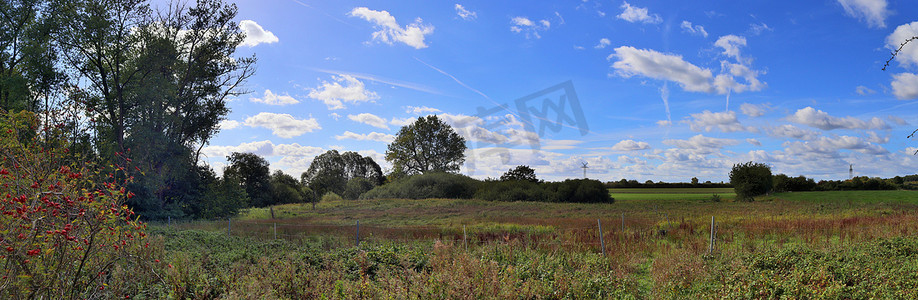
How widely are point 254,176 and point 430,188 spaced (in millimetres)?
15809

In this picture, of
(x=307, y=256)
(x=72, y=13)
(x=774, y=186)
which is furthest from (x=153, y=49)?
(x=774, y=186)

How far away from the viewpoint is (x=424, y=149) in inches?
2131

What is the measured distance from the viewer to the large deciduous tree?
53781 millimetres

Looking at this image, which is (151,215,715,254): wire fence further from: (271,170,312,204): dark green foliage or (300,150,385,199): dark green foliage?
(300,150,385,199): dark green foliage

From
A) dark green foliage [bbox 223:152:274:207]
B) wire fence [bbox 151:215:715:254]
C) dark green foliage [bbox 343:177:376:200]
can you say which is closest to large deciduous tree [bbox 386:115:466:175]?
dark green foliage [bbox 343:177:376:200]

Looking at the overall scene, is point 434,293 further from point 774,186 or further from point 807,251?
point 774,186

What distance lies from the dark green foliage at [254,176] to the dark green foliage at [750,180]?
37.7 meters

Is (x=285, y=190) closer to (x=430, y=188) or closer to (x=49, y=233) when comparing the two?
(x=430, y=188)

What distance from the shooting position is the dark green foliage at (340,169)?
62000 millimetres

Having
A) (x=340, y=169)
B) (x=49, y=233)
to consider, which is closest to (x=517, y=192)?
(x=340, y=169)

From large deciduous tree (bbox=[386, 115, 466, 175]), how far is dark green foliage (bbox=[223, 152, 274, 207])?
1456cm

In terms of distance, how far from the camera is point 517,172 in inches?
1914

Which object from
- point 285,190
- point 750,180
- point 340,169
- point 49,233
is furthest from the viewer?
point 340,169

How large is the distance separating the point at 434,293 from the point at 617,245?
767cm
